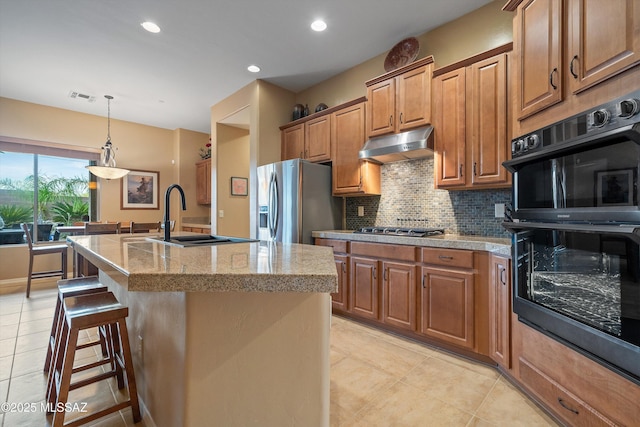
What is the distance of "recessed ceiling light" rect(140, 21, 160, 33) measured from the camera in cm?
277

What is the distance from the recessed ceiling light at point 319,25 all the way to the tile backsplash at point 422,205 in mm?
1569

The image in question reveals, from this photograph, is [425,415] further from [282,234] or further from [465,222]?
[282,234]

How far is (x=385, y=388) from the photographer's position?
1854 millimetres

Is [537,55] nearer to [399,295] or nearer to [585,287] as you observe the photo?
[585,287]

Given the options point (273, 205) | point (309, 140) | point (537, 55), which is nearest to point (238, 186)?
point (273, 205)

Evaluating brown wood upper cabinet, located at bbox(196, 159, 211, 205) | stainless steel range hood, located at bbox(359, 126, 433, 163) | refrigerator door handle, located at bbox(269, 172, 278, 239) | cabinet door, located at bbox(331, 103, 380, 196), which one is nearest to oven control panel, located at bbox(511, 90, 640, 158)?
stainless steel range hood, located at bbox(359, 126, 433, 163)

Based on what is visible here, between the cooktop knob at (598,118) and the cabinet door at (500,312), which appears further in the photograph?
the cabinet door at (500,312)

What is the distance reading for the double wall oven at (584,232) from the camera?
1.16 meters

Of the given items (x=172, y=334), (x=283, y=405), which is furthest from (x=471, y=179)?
(x=172, y=334)

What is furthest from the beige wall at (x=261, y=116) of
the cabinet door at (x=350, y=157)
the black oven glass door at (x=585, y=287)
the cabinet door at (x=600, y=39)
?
the cabinet door at (x=600, y=39)

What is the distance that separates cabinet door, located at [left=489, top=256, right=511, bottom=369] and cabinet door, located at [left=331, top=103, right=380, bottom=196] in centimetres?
159

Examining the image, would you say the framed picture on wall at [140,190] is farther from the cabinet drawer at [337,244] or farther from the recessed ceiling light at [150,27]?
the cabinet drawer at [337,244]

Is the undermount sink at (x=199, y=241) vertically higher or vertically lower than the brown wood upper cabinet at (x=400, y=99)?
lower

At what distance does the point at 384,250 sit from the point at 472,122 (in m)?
1.31
